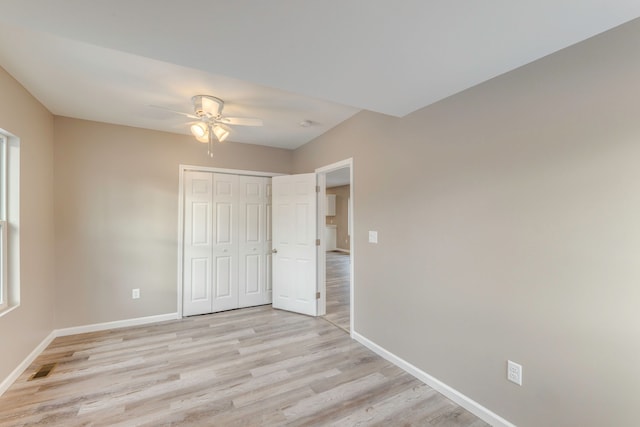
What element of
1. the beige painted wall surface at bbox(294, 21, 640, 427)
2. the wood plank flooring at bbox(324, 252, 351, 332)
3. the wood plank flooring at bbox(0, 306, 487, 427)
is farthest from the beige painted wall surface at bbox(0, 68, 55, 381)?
the beige painted wall surface at bbox(294, 21, 640, 427)

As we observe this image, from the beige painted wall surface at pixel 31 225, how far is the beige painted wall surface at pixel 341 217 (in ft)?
25.8

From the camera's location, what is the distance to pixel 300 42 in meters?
1.40

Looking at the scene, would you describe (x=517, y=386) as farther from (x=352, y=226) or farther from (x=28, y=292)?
(x=28, y=292)

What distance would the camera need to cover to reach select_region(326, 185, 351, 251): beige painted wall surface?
9.74 metres

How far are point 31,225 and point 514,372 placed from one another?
4.22m

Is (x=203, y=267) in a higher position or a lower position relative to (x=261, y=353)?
higher

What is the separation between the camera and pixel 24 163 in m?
2.37

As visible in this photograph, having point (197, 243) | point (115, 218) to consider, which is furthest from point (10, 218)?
point (197, 243)

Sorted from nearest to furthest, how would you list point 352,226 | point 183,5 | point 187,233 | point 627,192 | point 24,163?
1. point 183,5
2. point 627,192
3. point 24,163
4. point 352,226
5. point 187,233

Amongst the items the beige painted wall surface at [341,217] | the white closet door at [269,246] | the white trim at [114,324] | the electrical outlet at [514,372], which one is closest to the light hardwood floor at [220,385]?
the white trim at [114,324]

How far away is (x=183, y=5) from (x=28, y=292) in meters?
3.02

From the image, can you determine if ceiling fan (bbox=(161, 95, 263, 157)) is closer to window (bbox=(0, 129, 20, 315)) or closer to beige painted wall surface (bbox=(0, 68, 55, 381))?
beige painted wall surface (bbox=(0, 68, 55, 381))

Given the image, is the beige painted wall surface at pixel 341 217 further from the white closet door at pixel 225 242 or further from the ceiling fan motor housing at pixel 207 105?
the ceiling fan motor housing at pixel 207 105

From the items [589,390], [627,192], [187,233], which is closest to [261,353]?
[187,233]
